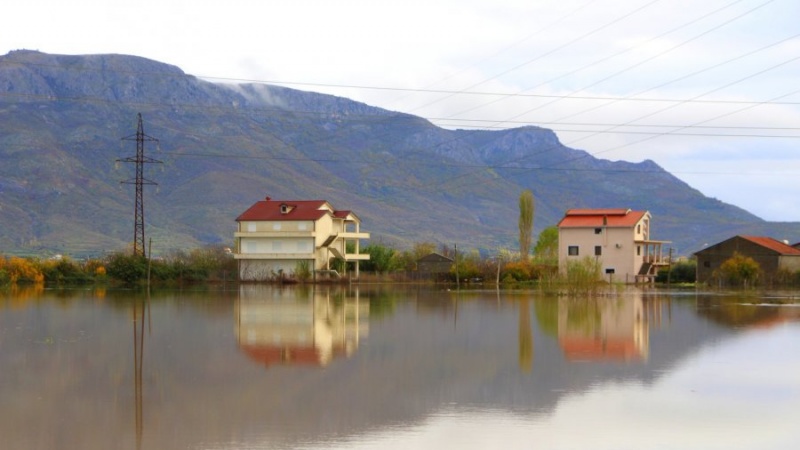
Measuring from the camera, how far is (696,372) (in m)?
17.8

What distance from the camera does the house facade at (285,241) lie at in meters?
69.6

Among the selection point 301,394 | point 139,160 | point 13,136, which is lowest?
point 301,394

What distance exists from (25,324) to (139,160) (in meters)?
31.3

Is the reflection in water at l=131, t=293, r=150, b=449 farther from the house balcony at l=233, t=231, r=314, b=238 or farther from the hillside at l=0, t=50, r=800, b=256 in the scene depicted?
the hillside at l=0, t=50, r=800, b=256

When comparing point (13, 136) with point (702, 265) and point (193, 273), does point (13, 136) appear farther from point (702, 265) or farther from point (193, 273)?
point (702, 265)

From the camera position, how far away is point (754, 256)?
6506 centimetres

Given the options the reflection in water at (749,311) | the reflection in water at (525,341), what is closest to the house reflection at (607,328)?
the reflection in water at (525,341)

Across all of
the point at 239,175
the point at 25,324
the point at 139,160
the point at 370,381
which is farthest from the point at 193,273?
the point at 239,175

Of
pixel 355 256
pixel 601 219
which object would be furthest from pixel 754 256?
pixel 355 256

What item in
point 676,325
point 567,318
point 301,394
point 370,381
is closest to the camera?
point 301,394

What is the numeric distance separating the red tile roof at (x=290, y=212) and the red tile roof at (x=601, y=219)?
→ 1577 cm

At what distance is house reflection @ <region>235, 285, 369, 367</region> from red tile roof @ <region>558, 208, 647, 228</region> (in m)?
31.9

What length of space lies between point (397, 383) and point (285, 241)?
54.6 meters

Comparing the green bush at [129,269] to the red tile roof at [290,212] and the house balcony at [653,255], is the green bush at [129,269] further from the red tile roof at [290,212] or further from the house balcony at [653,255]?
the house balcony at [653,255]
